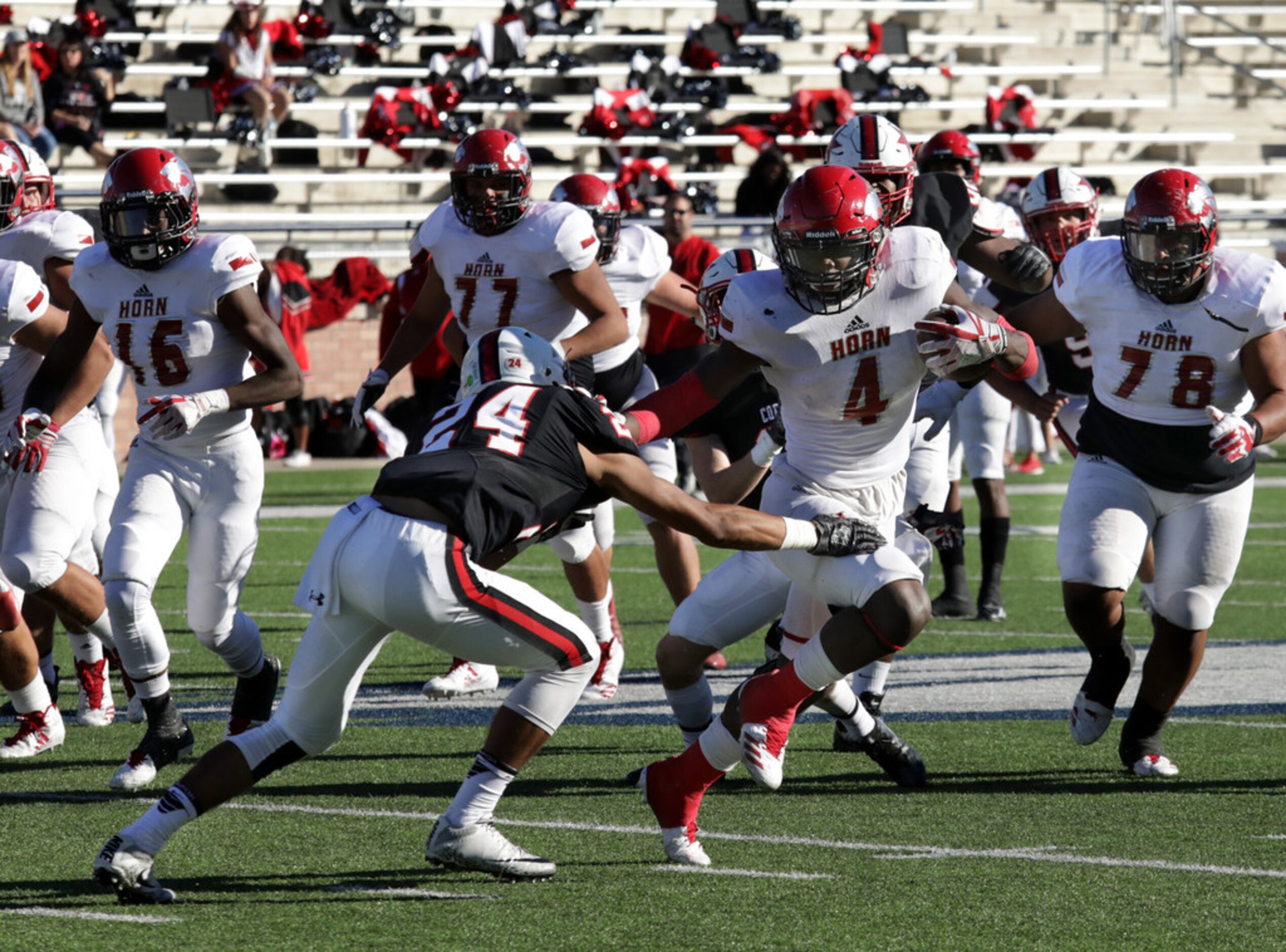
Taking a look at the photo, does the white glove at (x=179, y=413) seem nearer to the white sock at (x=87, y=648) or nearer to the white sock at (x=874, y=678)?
the white sock at (x=87, y=648)

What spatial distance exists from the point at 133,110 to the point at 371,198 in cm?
232

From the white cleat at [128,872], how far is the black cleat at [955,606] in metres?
5.45

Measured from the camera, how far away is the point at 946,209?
6629 millimetres

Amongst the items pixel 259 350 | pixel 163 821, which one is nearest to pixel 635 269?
pixel 259 350

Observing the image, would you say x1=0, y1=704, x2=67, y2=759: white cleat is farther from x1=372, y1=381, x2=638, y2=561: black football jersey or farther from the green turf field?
x1=372, y1=381, x2=638, y2=561: black football jersey

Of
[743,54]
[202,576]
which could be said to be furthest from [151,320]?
[743,54]

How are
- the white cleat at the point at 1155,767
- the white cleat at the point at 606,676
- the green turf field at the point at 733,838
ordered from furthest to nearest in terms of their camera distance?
1. the white cleat at the point at 606,676
2. the white cleat at the point at 1155,767
3. the green turf field at the point at 733,838

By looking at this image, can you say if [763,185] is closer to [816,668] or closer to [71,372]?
[71,372]

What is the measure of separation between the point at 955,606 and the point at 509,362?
5085 mm

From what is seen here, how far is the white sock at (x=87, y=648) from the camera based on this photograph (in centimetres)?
632

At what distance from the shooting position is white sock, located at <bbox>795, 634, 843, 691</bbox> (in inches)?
179

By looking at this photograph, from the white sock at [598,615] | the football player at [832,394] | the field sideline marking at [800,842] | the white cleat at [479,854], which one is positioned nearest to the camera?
the white cleat at [479,854]

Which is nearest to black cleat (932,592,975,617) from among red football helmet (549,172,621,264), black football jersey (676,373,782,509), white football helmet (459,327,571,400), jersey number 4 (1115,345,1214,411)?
black football jersey (676,373,782,509)

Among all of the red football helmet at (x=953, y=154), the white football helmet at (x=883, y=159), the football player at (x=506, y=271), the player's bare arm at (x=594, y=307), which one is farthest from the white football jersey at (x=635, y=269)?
the white football helmet at (x=883, y=159)
